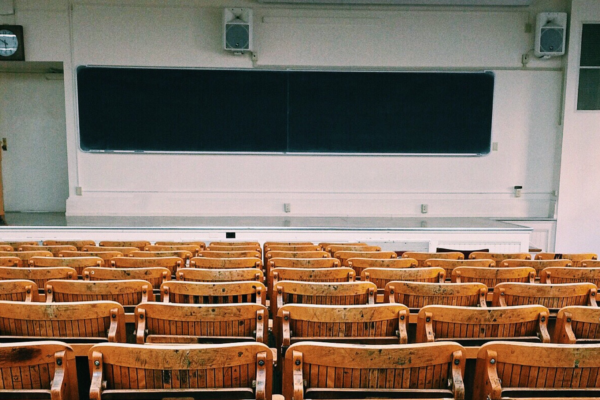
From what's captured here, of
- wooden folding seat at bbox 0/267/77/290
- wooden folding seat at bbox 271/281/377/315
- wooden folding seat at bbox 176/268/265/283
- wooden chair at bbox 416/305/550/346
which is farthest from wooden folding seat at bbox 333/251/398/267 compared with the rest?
wooden folding seat at bbox 0/267/77/290

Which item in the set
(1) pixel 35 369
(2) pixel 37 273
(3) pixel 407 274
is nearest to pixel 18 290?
(2) pixel 37 273

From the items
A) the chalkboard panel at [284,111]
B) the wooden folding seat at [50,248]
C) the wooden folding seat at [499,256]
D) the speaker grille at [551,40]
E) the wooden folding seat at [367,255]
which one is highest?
the speaker grille at [551,40]

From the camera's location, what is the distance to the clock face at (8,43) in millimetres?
7434

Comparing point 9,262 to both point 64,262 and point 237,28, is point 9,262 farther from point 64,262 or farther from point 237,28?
point 237,28

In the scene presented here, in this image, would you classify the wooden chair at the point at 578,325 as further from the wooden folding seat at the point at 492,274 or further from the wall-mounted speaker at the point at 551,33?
the wall-mounted speaker at the point at 551,33

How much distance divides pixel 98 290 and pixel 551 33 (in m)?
8.43

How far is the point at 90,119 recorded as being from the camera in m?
7.78

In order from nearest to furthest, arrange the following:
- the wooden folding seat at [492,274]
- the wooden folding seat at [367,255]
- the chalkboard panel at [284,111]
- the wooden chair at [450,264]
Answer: the wooden folding seat at [492,274]
the wooden chair at [450,264]
the wooden folding seat at [367,255]
the chalkboard panel at [284,111]

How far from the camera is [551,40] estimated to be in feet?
25.1

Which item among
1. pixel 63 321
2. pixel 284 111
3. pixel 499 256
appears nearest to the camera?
pixel 63 321

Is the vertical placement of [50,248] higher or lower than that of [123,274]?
lower

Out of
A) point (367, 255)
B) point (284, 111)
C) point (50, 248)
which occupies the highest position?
point (284, 111)

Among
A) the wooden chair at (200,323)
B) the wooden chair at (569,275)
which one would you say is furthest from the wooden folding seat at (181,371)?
the wooden chair at (569,275)

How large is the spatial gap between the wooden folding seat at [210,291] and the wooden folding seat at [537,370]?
1.37 metres
